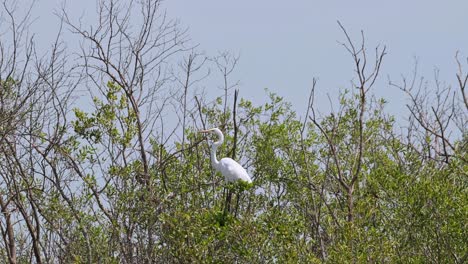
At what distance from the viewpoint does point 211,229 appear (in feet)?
42.4

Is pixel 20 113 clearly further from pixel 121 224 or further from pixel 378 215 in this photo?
pixel 378 215

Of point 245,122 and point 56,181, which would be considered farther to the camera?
point 245,122

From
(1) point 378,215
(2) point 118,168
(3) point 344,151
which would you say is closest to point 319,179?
(3) point 344,151

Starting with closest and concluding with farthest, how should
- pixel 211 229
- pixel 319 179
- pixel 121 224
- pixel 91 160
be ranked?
pixel 211 229 → pixel 121 224 → pixel 91 160 → pixel 319 179

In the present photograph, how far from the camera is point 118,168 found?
1445 centimetres

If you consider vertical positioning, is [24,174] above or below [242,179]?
above

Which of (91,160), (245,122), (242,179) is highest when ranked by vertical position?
(245,122)

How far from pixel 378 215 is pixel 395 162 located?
0.91 m

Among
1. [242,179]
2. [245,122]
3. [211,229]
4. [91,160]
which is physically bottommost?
[211,229]

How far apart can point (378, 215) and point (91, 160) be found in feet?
12.7

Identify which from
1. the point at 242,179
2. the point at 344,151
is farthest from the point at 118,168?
the point at 344,151

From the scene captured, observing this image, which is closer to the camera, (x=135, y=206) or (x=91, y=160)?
(x=135, y=206)

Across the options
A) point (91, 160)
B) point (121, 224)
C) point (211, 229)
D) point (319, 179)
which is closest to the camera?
point (211, 229)

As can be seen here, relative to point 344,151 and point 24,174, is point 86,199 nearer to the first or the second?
point 24,174
